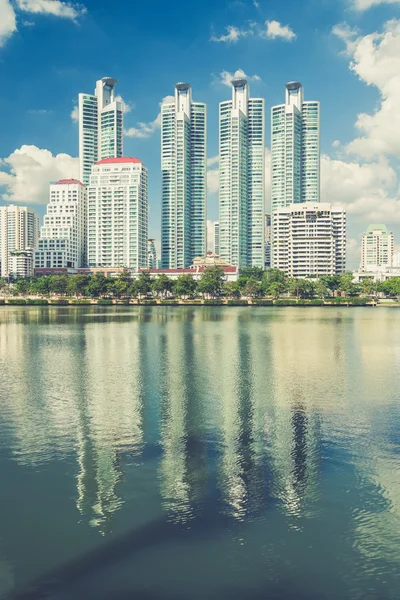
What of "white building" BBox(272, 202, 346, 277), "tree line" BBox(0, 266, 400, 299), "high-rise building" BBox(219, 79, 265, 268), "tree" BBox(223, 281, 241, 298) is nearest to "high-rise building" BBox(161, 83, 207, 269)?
"high-rise building" BBox(219, 79, 265, 268)

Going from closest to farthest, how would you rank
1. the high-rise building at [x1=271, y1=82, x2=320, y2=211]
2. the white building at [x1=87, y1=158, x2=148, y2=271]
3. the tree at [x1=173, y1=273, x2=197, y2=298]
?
the tree at [x1=173, y1=273, x2=197, y2=298]
the white building at [x1=87, y1=158, x2=148, y2=271]
the high-rise building at [x1=271, y1=82, x2=320, y2=211]

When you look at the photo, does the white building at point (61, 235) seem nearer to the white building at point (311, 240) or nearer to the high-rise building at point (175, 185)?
the high-rise building at point (175, 185)

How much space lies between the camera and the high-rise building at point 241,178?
193125 millimetres

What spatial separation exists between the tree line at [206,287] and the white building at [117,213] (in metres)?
29.3

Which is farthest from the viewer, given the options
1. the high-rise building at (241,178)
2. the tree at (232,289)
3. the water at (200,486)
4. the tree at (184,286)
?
the high-rise building at (241,178)

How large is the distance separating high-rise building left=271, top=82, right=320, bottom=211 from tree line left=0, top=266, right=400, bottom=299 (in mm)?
57280

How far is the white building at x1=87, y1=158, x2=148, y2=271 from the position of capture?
175 metres

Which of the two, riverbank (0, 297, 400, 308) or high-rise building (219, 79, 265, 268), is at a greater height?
high-rise building (219, 79, 265, 268)

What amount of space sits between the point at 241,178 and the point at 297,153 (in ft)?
76.7

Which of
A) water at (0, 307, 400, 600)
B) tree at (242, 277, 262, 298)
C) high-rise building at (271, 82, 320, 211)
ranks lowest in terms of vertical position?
water at (0, 307, 400, 600)

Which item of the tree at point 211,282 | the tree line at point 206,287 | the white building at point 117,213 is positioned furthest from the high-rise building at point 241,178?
the tree at point 211,282

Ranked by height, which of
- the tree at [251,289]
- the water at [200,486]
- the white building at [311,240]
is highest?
the white building at [311,240]

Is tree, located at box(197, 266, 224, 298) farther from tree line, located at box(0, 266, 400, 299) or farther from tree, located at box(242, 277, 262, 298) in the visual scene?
tree, located at box(242, 277, 262, 298)

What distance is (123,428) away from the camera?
18250 mm
